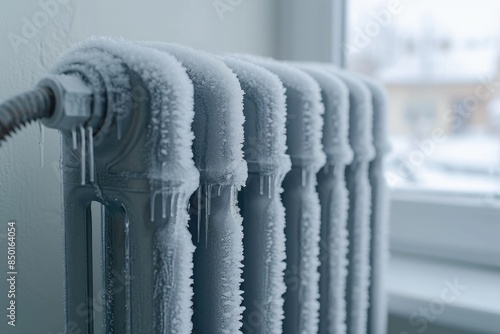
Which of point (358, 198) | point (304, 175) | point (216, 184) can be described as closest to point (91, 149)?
point (216, 184)

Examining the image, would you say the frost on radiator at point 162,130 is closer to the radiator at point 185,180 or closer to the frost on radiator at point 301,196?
the radiator at point 185,180

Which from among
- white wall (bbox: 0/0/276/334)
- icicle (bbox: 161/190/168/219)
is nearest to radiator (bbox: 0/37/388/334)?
icicle (bbox: 161/190/168/219)

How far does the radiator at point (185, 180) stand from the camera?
421 mm

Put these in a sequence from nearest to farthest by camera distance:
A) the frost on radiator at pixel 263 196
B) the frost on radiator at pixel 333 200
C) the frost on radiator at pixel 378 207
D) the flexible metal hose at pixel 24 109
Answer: the flexible metal hose at pixel 24 109
the frost on radiator at pixel 263 196
the frost on radiator at pixel 333 200
the frost on radiator at pixel 378 207

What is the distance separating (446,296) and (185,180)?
0.60m

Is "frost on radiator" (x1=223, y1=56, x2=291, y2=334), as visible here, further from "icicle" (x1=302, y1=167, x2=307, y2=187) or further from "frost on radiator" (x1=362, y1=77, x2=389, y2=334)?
"frost on radiator" (x1=362, y1=77, x2=389, y2=334)

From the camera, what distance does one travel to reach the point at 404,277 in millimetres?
960

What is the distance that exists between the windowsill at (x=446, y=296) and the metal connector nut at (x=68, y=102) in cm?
65

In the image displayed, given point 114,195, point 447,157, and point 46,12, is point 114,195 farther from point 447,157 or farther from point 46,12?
point 447,157

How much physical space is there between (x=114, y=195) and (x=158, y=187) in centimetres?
4

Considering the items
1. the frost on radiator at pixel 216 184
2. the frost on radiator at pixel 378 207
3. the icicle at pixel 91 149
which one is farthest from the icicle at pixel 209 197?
the frost on radiator at pixel 378 207

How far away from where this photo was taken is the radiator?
1.38 feet

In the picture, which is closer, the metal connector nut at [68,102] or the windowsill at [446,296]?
the metal connector nut at [68,102]

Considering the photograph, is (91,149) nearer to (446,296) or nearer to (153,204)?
(153,204)
